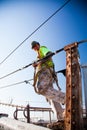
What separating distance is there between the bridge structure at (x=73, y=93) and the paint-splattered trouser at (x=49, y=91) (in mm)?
1018

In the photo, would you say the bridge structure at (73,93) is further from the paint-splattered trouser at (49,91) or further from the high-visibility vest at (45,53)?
the high-visibility vest at (45,53)

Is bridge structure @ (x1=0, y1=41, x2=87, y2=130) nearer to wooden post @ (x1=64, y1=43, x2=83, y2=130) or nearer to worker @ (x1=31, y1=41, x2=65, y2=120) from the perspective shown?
wooden post @ (x1=64, y1=43, x2=83, y2=130)

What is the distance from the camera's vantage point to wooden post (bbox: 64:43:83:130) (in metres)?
2.00

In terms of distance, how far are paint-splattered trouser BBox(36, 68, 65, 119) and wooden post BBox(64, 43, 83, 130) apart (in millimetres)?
1018

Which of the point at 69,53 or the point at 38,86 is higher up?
the point at 69,53

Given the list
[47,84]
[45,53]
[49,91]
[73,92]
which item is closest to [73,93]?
[73,92]

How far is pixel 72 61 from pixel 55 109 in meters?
1.34

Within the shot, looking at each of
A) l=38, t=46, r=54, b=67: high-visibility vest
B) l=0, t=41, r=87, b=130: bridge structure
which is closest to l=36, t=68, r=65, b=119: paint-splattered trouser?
l=38, t=46, r=54, b=67: high-visibility vest

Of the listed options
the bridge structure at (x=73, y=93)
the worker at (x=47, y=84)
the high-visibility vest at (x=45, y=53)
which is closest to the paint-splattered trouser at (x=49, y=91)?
the worker at (x=47, y=84)

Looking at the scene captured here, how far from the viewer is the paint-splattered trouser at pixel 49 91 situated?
321cm

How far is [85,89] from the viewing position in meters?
2.45

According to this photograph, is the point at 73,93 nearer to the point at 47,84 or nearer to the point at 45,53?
the point at 47,84

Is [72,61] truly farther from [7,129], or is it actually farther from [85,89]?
[7,129]

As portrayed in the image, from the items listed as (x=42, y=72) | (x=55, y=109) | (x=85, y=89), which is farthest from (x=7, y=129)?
(x=85, y=89)
